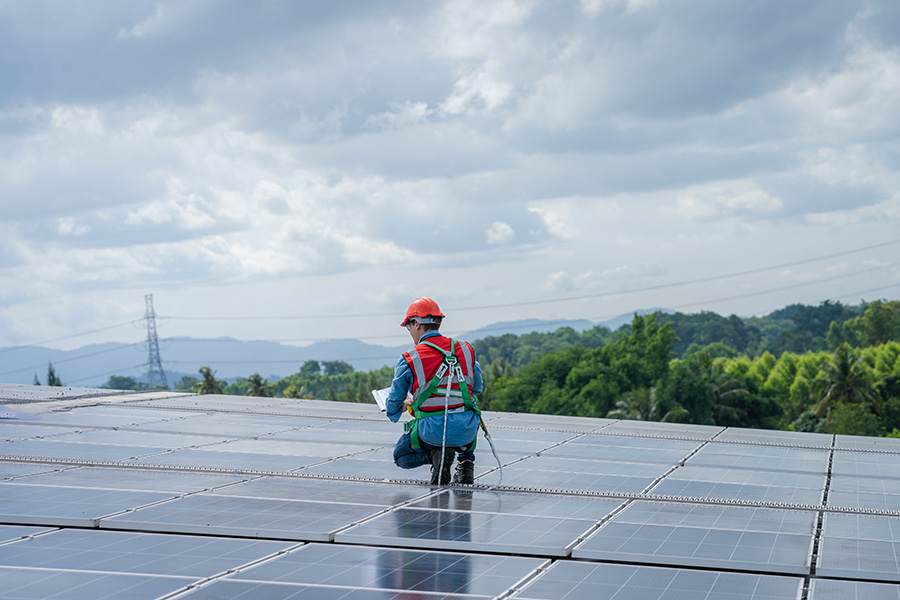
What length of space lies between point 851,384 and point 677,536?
86.5 metres

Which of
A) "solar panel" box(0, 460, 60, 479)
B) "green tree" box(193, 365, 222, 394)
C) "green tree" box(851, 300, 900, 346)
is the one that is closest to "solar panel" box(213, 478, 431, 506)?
"solar panel" box(0, 460, 60, 479)

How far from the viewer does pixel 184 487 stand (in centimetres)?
1016

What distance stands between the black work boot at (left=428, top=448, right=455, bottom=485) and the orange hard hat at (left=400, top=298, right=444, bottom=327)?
1.37m

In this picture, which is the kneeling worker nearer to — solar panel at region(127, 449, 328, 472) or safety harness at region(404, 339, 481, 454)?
safety harness at region(404, 339, 481, 454)

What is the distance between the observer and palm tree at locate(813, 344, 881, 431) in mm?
87438

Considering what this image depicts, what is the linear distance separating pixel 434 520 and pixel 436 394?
190 centimetres

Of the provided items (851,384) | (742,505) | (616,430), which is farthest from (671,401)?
(742,505)

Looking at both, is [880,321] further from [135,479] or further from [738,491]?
[135,479]

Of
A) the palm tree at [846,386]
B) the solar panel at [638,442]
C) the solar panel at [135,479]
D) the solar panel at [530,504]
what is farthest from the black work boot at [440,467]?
the palm tree at [846,386]

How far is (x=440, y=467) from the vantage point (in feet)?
33.8

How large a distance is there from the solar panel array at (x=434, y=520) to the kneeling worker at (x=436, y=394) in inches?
16.3

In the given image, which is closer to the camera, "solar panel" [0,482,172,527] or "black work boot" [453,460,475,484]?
"solar panel" [0,482,172,527]

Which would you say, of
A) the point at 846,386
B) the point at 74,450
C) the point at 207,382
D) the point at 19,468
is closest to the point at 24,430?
the point at 74,450

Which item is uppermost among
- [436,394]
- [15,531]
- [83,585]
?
[436,394]
